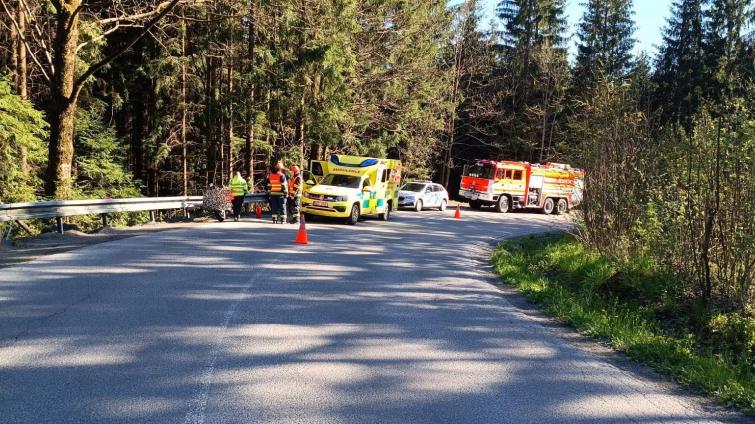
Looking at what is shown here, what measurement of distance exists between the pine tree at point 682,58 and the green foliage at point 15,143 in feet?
142

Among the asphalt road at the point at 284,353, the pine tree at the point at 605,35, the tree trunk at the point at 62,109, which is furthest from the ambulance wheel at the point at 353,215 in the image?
the pine tree at the point at 605,35

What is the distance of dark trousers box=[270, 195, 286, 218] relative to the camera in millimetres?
17909

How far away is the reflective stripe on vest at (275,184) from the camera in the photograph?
1791 cm

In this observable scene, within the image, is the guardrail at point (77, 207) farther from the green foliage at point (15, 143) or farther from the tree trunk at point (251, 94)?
the tree trunk at point (251, 94)

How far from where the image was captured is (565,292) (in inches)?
367

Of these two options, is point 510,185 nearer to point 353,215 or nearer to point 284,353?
point 353,215

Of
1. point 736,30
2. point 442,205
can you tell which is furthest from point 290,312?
point 736,30

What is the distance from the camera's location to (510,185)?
3434 centimetres

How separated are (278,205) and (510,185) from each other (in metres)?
20.0

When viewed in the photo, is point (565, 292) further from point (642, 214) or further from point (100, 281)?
point (100, 281)

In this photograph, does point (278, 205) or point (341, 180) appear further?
point (341, 180)

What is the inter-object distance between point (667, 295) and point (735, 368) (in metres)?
2.59

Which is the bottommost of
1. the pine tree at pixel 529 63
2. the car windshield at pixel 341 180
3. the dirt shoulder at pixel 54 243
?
the dirt shoulder at pixel 54 243

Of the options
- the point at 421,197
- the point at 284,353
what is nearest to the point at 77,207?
the point at 284,353
